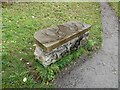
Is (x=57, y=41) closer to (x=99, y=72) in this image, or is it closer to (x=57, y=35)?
(x=57, y=35)

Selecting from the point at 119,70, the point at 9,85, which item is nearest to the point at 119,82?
the point at 119,70

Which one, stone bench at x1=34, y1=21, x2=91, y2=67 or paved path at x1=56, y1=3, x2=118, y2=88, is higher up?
stone bench at x1=34, y1=21, x2=91, y2=67

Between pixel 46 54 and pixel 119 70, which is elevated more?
pixel 46 54

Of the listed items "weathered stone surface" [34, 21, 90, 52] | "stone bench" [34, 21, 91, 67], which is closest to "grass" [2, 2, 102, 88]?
"stone bench" [34, 21, 91, 67]

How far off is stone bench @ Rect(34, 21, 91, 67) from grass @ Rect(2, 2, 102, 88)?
0.17 metres

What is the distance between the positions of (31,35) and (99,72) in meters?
2.17

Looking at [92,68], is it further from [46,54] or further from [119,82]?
[46,54]

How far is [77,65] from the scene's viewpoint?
537 cm

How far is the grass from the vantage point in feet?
15.5

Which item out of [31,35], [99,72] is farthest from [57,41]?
[31,35]

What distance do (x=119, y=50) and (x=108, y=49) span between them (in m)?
0.33

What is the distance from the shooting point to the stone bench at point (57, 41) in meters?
4.76

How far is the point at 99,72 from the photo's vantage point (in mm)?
5266

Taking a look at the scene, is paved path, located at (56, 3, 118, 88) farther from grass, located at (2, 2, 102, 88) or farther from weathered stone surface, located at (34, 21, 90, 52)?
weathered stone surface, located at (34, 21, 90, 52)
